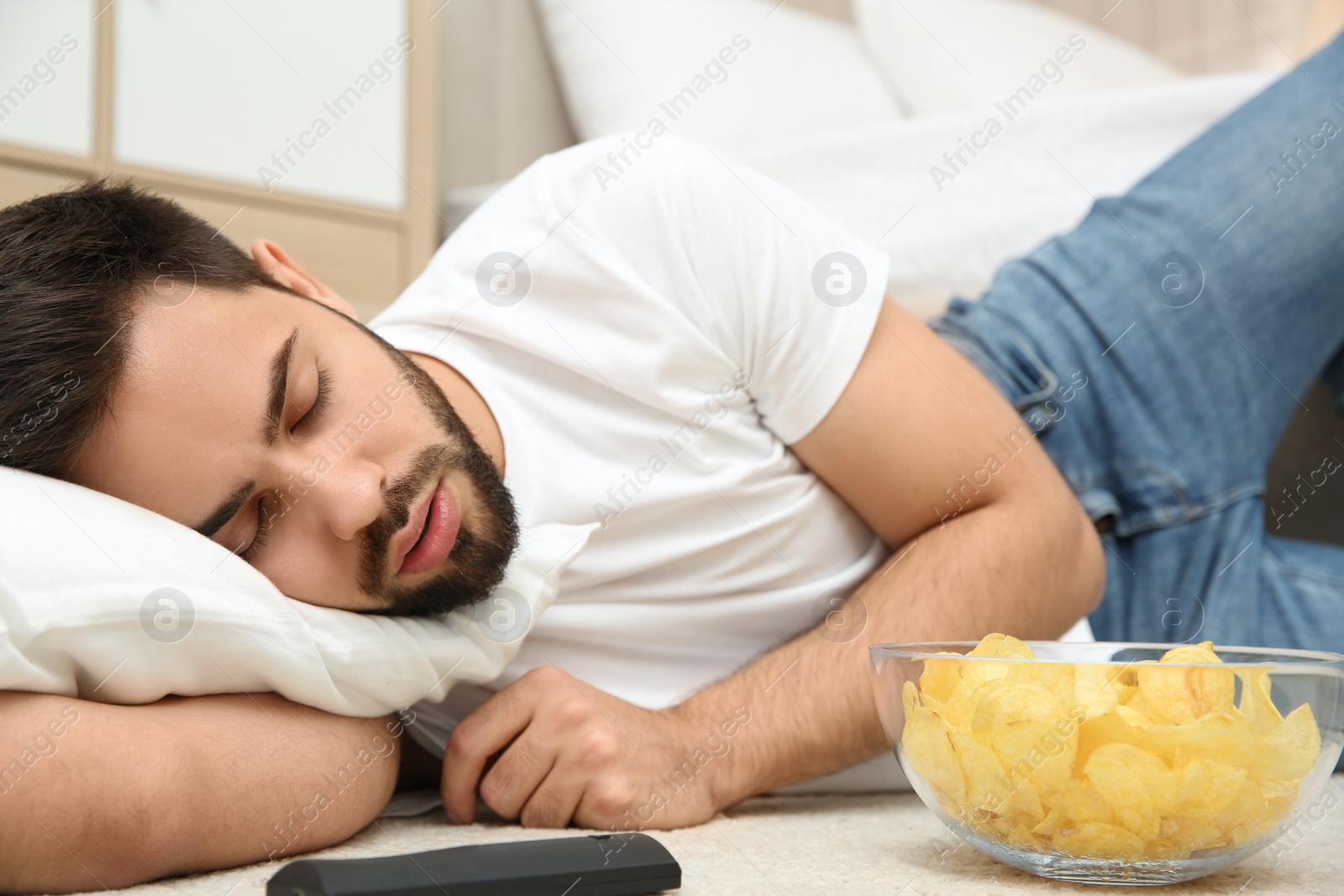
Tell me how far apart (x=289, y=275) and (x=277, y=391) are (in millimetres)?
247

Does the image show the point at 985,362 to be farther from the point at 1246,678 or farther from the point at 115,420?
the point at 115,420

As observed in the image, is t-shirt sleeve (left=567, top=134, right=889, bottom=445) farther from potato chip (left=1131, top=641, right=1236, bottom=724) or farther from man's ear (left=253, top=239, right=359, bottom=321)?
potato chip (left=1131, top=641, right=1236, bottom=724)

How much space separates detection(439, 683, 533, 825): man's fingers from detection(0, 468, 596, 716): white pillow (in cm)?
3

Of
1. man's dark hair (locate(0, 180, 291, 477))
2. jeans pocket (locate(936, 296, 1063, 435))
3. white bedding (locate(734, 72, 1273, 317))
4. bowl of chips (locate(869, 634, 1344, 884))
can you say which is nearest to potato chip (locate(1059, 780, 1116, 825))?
bowl of chips (locate(869, 634, 1344, 884))

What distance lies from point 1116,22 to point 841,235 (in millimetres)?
2403

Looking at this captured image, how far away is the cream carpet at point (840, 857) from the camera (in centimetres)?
52

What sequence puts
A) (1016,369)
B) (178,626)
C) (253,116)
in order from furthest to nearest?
(253,116) → (1016,369) → (178,626)

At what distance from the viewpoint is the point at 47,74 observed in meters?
1.55

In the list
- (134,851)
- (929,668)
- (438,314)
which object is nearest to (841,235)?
(438,314)

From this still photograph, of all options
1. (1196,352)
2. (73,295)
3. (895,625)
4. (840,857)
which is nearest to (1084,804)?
(840,857)

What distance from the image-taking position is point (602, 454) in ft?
2.85

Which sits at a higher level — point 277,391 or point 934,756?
point 277,391

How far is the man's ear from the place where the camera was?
899 millimetres

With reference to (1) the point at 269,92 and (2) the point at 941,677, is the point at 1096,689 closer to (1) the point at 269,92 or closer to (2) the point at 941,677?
(2) the point at 941,677
